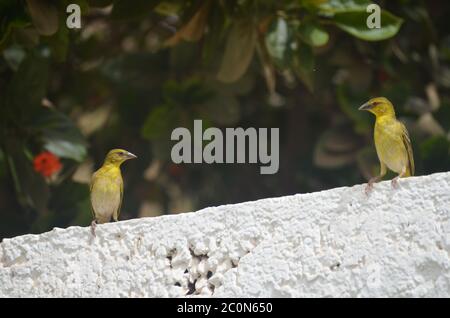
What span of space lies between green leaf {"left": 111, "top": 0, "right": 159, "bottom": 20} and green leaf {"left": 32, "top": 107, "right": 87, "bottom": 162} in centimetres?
67

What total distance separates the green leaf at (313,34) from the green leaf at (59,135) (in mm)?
1278

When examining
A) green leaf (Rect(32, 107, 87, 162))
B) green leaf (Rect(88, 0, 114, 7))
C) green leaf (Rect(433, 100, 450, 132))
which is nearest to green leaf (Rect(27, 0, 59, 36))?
green leaf (Rect(88, 0, 114, 7))

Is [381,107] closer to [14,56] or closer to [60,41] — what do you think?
[60,41]

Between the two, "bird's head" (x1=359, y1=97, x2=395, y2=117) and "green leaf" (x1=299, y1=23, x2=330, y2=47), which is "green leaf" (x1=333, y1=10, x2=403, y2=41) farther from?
"bird's head" (x1=359, y1=97, x2=395, y2=117)

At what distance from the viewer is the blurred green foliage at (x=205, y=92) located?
4.59 metres

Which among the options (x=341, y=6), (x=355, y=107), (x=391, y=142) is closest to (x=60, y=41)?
(x=341, y=6)

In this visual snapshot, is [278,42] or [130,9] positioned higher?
[130,9]

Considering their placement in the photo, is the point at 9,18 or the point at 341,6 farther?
the point at 341,6

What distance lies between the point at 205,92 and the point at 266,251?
7.97 ft

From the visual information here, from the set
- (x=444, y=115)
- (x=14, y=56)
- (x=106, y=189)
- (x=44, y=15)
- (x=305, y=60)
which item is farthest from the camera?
(x=444, y=115)

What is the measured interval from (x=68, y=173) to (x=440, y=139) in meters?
2.11

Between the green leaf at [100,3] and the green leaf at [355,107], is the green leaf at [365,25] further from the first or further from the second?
the green leaf at [100,3]

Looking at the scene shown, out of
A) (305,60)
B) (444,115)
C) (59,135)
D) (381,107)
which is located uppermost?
(305,60)

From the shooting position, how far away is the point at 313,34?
4.47 m
